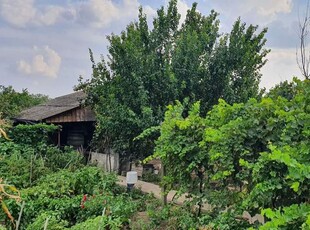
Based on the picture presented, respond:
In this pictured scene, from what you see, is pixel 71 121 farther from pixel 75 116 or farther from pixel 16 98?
pixel 16 98

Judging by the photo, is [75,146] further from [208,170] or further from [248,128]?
[248,128]

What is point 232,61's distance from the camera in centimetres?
978

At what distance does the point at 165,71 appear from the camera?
9328mm

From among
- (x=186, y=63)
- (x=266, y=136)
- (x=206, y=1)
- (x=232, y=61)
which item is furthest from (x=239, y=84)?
→ (x=266, y=136)

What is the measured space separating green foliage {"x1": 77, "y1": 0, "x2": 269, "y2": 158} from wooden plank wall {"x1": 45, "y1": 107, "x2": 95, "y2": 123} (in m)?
2.22

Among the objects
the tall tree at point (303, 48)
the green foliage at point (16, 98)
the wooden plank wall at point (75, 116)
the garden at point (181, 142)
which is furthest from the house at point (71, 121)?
the tall tree at point (303, 48)

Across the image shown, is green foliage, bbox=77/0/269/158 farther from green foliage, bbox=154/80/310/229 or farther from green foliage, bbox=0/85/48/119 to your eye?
green foliage, bbox=0/85/48/119

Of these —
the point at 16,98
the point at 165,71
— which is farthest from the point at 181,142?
the point at 16,98

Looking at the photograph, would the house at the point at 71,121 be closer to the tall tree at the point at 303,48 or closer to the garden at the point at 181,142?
the garden at the point at 181,142

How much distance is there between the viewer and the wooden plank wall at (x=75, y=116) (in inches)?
493

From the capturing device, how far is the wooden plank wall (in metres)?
12.5

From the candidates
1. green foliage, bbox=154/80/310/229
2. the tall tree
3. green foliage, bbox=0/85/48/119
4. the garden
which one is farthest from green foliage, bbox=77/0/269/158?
green foliage, bbox=0/85/48/119

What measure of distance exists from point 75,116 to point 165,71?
5.03 metres

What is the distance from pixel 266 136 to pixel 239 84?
255 inches
